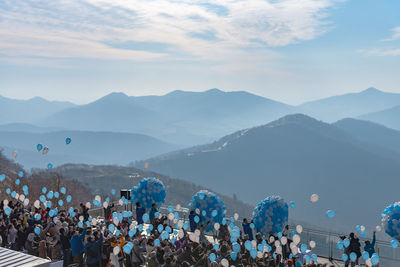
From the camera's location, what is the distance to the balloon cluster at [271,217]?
49.4 ft

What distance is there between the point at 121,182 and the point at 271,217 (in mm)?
121592

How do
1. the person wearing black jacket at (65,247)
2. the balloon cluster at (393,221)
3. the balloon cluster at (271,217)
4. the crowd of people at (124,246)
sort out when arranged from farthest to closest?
the balloon cluster at (271,217), the balloon cluster at (393,221), the person wearing black jacket at (65,247), the crowd of people at (124,246)

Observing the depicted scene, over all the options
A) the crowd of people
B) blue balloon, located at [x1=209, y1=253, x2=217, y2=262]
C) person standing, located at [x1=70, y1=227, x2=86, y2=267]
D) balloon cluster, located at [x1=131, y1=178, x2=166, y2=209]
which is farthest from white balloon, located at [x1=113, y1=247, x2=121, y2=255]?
balloon cluster, located at [x1=131, y1=178, x2=166, y2=209]

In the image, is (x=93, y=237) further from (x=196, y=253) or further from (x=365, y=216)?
(x=365, y=216)

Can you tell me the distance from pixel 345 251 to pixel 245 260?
4001 mm

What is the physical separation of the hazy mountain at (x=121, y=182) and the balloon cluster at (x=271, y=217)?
359ft

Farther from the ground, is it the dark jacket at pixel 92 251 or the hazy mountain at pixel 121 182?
the dark jacket at pixel 92 251

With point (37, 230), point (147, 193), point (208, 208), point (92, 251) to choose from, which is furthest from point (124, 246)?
point (147, 193)

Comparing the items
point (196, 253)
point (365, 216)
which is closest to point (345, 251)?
point (196, 253)

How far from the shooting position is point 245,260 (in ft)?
35.7

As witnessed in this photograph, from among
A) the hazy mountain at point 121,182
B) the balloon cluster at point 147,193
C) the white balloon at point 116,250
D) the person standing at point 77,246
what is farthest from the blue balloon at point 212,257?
the hazy mountain at point 121,182

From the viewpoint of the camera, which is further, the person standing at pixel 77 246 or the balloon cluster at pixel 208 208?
the balloon cluster at pixel 208 208

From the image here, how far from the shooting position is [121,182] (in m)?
133

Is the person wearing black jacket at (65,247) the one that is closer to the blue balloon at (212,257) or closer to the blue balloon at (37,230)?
the blue balloon at (37,230)
